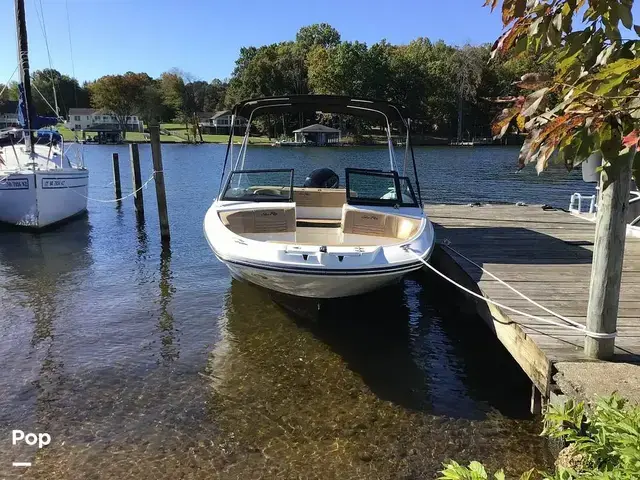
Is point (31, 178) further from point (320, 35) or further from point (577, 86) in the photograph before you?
point (320, 35)

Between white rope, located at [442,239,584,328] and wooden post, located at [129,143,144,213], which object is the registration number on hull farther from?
white rope, located at [442,239,584,328]

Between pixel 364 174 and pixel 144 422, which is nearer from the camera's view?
pixel 144 422

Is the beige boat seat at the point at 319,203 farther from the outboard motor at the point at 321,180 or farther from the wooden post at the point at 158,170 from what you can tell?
the wooden post at the point at 158,170

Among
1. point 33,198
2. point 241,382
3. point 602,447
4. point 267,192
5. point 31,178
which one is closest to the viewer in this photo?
point 602,447

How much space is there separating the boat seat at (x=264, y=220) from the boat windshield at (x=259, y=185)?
466 mm

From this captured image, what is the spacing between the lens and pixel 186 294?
371 inches

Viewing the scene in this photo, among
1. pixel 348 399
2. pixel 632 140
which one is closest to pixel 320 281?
pixel 348 399

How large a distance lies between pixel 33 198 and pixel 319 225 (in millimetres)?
9716

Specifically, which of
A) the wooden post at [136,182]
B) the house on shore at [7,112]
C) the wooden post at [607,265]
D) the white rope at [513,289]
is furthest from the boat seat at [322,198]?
the house on shore at [7,112]

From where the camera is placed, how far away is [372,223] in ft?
27.6

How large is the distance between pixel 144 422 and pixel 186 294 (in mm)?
4344

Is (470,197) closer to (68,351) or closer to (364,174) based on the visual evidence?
(364,174)

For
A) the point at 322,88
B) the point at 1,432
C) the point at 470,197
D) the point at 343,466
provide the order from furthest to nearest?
the point at 322,88, the point at 470,197, the point at 1,432, the point at 343,466

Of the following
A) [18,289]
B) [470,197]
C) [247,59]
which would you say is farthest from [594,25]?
[247,59]
